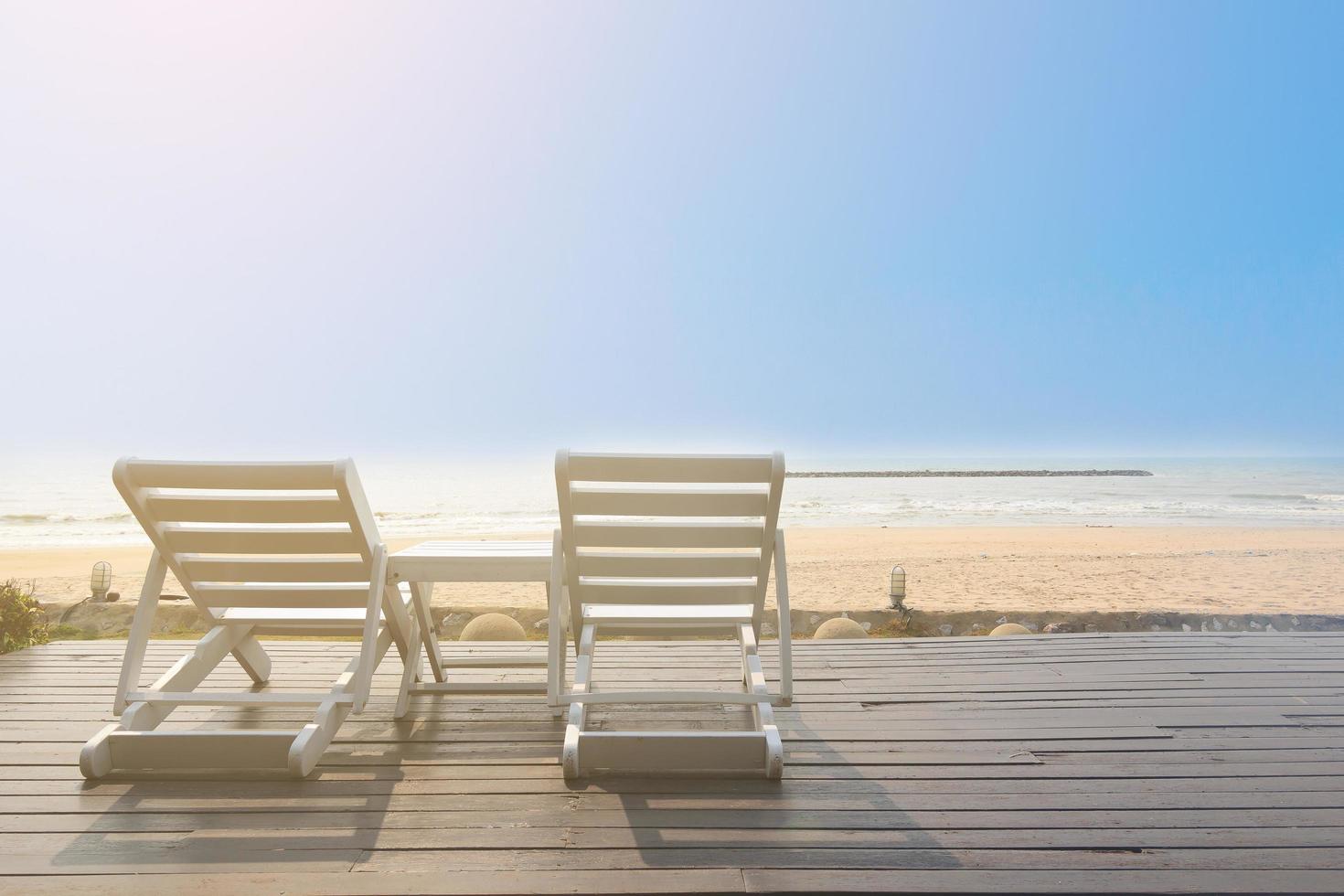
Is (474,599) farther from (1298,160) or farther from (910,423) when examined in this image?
(1298,160)

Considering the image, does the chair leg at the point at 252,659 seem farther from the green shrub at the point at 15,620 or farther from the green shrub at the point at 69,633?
the green shrub at the point at 69,633

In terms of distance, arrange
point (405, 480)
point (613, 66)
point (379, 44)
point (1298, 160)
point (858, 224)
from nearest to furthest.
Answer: point (405, 480)
point (379, 44)
point (613, 66)
point (1298, 160)
point (858, 224)

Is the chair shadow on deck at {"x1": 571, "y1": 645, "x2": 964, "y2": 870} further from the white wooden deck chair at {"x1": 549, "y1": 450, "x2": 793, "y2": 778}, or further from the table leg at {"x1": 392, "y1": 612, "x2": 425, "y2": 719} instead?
the table leg at {"x1": 392, "y1": 612, "x2": 425, "y2": 719}

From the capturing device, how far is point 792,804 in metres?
2.35

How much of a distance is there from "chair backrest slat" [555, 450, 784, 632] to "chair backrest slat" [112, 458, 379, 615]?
0.71m

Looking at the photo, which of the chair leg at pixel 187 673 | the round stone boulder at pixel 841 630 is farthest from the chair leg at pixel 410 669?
the round stone boulder at pixel 841 630

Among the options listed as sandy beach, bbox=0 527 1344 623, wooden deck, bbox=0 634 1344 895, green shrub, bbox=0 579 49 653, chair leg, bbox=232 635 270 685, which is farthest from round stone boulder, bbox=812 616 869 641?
green shrub, bbox=0 579 49 653

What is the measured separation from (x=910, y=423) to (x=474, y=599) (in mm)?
78464

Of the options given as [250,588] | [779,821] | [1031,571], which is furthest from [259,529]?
[1031,571]

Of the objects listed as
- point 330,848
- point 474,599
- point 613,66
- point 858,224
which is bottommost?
point 474,599

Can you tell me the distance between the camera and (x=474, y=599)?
9.70 metres

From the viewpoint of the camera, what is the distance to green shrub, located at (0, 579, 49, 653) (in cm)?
435

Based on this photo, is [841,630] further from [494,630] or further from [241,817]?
[241,817]

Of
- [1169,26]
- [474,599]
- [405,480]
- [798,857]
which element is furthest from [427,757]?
[1169,26]
